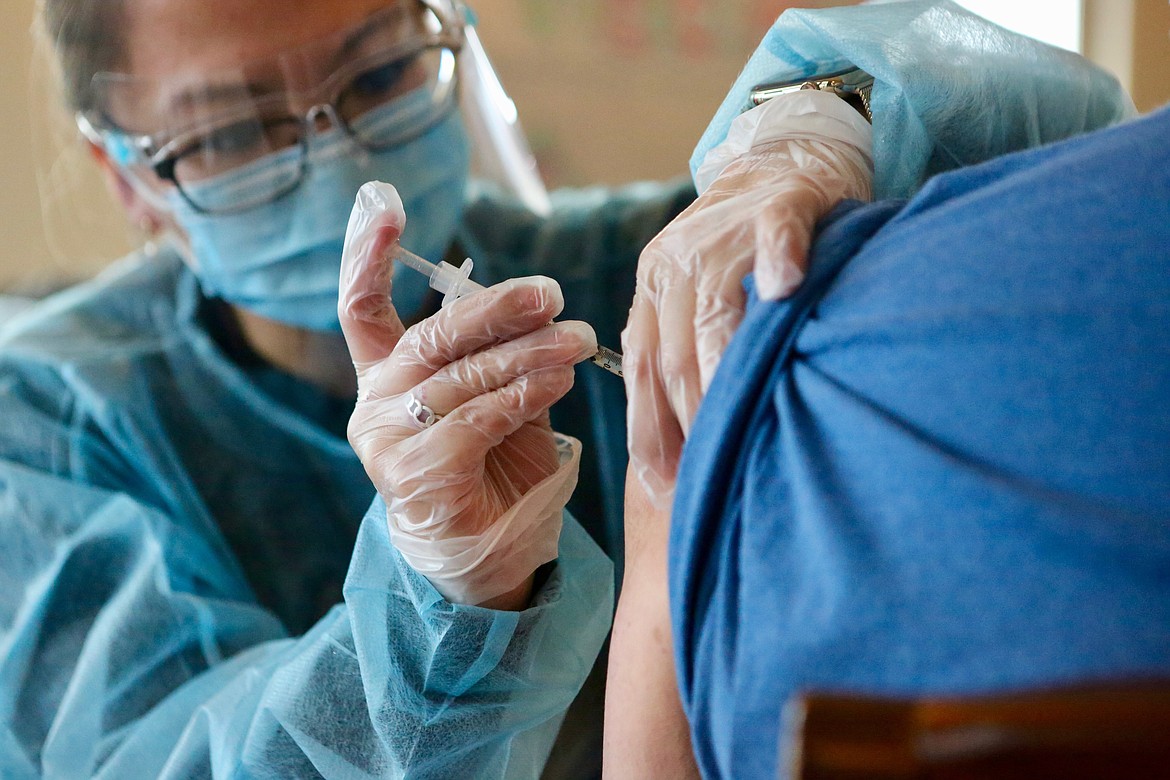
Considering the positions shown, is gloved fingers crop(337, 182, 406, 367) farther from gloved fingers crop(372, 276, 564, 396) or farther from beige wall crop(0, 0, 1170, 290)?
beige wall crop(0, 0, 1170, 290)

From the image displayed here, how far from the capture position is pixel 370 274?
78 cm

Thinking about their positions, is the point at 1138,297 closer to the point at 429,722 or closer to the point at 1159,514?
the point at 1159,514

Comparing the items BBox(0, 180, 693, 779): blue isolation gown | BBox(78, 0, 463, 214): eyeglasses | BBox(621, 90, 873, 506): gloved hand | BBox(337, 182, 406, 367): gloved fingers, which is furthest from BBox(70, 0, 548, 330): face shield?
BBox(621, 90, 873, 506): gloved hand

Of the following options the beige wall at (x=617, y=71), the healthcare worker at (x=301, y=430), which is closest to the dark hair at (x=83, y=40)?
the healthcare worker at (x=301, y=430)

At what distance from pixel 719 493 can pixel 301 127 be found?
878 mm

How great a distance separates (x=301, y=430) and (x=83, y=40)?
0.58m

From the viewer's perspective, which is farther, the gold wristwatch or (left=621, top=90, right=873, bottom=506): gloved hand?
the gold wristwatch

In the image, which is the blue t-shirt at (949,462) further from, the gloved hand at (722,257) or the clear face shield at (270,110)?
the clear face shield at (270,110)

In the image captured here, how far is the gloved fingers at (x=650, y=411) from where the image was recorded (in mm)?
665

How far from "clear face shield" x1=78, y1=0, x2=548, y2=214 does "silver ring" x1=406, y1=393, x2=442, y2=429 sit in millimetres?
576

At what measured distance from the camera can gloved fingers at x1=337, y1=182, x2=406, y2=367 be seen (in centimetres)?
76

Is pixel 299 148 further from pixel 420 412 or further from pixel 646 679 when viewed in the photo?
pixel 646 679

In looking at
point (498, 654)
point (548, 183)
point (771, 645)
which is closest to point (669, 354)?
point (771, 645)

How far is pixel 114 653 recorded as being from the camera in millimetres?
1028
